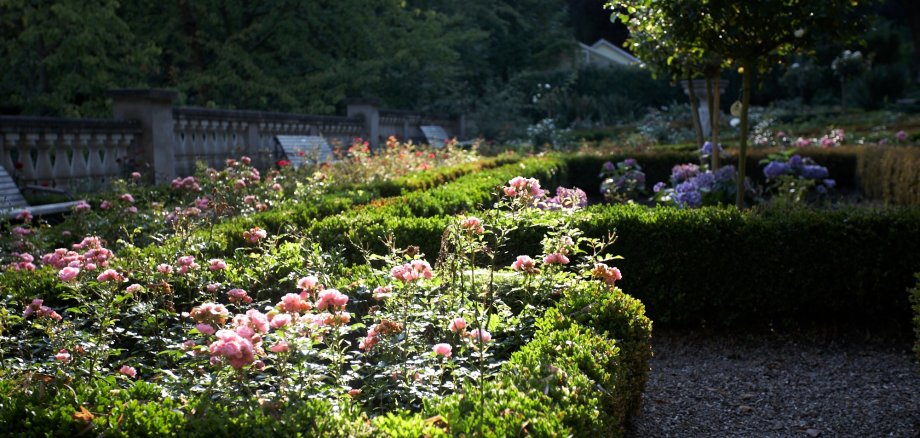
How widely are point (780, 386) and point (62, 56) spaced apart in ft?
48.2

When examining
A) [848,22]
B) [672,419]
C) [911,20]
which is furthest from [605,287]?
[911,20]

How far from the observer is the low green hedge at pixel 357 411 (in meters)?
2.64

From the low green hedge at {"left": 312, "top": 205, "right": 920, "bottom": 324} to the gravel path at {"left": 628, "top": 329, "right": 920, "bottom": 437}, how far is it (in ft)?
0.69

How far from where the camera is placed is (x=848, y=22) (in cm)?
791

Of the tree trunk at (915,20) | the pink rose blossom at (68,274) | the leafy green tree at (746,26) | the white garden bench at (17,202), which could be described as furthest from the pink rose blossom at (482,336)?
the tree trunk at (915,20)

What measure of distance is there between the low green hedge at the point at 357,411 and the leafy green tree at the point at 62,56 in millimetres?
14199

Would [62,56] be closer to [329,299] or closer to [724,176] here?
[724,176]

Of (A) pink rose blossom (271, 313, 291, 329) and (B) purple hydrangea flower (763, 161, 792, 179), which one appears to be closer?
(A) pink rose blossom (271, 313, 291, 329)

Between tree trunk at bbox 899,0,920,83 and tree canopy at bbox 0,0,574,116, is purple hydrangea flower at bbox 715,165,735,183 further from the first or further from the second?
tree trunk at bbox 899,0,920,83

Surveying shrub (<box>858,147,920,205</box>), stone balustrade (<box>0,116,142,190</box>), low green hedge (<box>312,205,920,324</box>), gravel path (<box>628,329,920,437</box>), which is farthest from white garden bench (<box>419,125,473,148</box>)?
gravel path (<box>628,329,920,437</box>)

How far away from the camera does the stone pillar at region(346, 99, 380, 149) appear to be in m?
19.6

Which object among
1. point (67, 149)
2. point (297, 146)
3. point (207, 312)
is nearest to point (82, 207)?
point (67, 149)

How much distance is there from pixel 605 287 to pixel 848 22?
15.8ft

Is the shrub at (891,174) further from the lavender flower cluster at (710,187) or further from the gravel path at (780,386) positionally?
the gravel path at (780,386)
